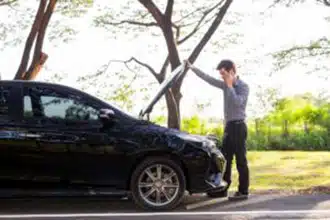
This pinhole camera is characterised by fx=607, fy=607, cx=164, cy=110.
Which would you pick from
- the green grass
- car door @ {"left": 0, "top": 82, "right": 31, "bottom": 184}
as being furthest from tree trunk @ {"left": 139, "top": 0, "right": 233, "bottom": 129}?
car door @ {"left": 0, "top": 82, "right": 31, "bottom": 184}

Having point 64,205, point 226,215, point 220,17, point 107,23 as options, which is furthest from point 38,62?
point 226,215

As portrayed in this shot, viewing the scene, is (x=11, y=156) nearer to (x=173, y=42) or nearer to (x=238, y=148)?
(x=238, y=148)

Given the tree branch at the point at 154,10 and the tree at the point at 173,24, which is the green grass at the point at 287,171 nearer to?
the tree at the point at 173,24

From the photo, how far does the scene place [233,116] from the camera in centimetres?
809

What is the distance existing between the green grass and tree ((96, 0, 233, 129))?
276 cm

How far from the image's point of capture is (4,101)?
7.30 metres

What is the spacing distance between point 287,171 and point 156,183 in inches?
317

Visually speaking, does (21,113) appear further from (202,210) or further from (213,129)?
(213,129)

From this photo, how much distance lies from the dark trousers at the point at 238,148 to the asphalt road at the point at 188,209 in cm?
31

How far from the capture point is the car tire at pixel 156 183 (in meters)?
7.28

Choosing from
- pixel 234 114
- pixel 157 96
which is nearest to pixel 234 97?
pixel 234 114

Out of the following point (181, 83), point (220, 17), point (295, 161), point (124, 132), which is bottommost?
point (295, 161)

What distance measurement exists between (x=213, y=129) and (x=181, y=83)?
480 cm

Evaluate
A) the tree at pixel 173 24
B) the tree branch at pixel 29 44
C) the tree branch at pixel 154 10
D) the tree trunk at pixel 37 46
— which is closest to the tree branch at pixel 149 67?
the tree at pixel 173 24
